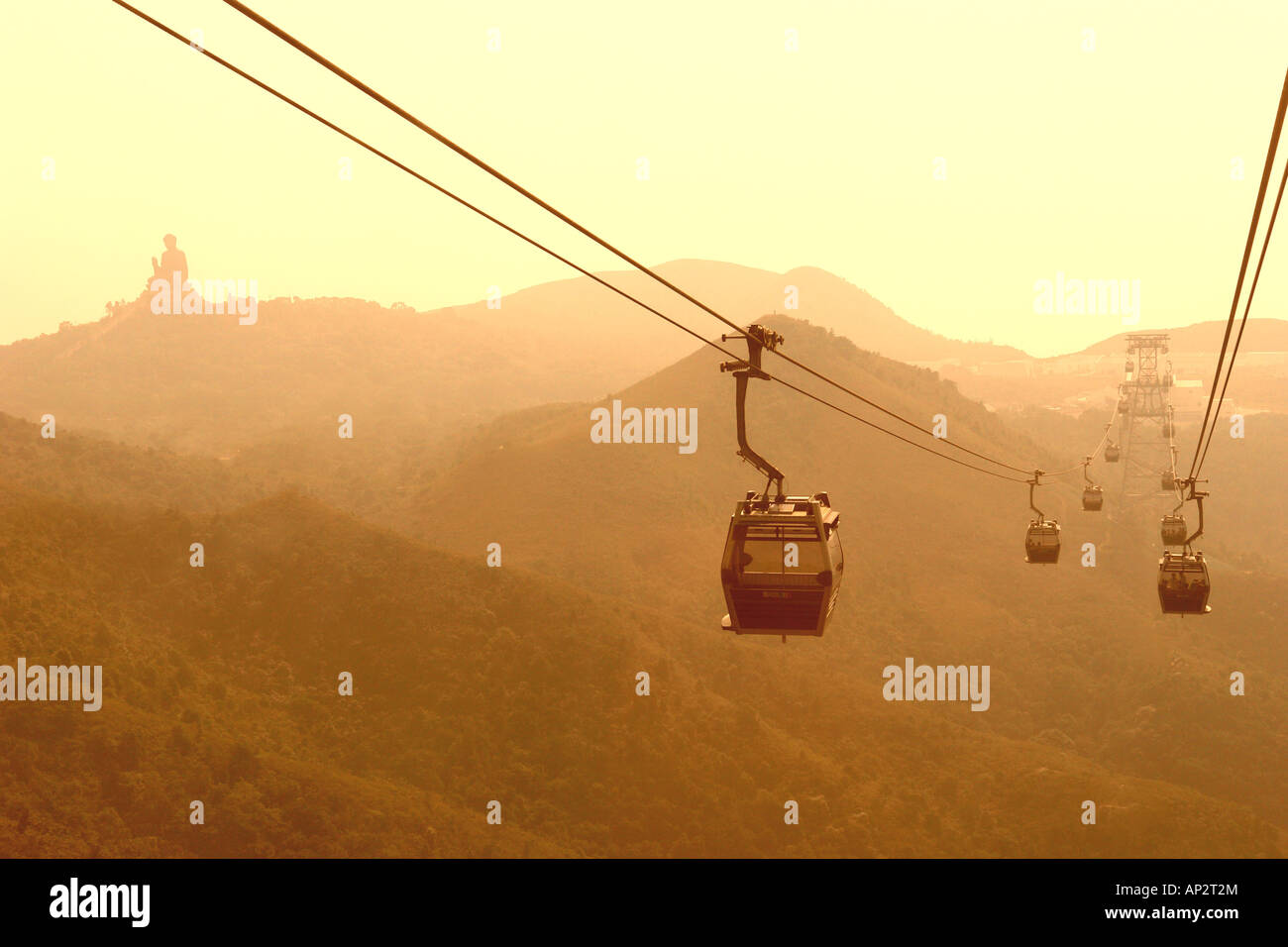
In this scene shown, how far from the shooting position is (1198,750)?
1973 inches

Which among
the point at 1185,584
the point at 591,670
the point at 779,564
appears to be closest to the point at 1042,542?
the point at 1185,584

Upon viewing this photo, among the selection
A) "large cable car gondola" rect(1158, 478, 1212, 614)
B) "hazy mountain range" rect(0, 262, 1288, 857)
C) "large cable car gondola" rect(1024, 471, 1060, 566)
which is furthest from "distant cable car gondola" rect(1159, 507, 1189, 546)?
"hazy mountain range" rect(0, 262, 1288, 857)

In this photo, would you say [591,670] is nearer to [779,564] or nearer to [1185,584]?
[1185,584]

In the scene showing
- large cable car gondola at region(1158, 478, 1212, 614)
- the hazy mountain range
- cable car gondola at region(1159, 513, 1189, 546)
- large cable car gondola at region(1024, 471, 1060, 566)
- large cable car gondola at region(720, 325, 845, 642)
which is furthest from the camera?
the hazy mountain range

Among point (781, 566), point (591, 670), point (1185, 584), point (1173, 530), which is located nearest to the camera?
point (781, 566)

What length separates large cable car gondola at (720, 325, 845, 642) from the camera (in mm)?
13984

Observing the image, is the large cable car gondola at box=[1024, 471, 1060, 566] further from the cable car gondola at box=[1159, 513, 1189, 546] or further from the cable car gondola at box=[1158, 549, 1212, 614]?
the cable car gondola at box=[1158, 549, 1212, 614]

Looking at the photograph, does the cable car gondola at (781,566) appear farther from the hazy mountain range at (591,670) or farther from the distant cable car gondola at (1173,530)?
the hazy mountain range at (591,670)

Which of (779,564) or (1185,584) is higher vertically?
(779,564)

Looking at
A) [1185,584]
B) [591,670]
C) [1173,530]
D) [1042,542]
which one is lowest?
[591,670]

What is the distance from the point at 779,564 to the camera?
14148mm

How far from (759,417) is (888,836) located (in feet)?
186

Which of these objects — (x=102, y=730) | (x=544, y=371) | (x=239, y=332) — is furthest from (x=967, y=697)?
(x=239, y=332)

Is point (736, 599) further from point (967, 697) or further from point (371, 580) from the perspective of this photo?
point (967, 697)
